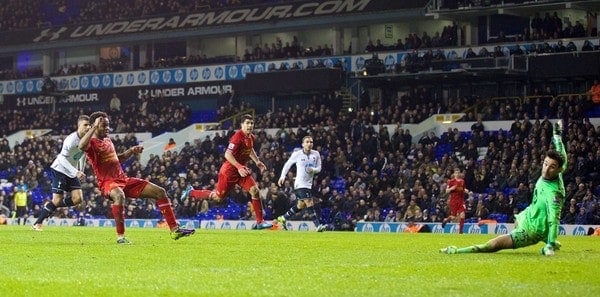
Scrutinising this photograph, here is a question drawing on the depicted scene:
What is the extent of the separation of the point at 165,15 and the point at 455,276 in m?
53.3

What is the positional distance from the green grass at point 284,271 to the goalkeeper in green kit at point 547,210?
0.98 feet

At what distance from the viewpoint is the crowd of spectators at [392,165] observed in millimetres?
37031

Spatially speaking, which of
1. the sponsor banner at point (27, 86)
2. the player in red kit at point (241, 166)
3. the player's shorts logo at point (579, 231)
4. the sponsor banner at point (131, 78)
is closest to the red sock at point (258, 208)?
the player in red kit at point (241, 166)

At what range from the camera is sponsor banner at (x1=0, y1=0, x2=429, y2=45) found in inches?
2217

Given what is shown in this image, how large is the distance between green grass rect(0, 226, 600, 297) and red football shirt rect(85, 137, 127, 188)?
1358 millimetres

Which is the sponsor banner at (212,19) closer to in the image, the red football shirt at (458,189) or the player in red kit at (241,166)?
the red football shirt at (458,189)

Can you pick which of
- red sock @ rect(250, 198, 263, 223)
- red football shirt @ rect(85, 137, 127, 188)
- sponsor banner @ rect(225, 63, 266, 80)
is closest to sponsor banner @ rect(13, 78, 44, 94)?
sponsor banner @ rect(225, 63, 266, 80)

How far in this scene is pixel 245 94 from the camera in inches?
2416

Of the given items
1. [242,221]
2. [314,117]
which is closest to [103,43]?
[314,117]

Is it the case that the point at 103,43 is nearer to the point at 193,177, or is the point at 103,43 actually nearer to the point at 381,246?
the point at 193,177

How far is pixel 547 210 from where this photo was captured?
15875mm

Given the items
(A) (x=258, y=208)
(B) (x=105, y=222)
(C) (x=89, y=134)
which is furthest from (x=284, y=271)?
(B) (x=105, y=222)

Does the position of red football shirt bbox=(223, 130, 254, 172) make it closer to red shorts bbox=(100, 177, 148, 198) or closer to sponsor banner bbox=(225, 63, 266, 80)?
red shorts bbox=(100, 177, 148, 198)

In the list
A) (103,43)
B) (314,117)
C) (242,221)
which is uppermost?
(103,43)
